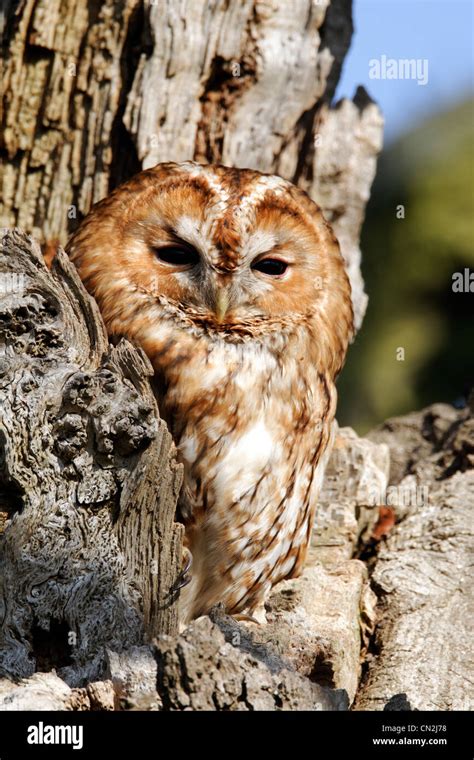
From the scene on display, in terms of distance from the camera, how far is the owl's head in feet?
8.81

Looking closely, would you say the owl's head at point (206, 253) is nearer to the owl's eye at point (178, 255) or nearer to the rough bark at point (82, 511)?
the owl's eye at point (178, 255)

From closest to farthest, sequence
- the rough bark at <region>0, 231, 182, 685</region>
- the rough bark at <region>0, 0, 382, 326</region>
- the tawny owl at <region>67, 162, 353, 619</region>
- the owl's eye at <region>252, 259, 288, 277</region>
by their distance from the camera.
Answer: the rough bark at <region>0, 231, 182, 685</region> < the tawny owl at <region>67, 162, 353, 619</region> < the owl's eye at <region>252, 259, 288, 277</region> < the rough bark at <region>0, 0, 382, 326</region>

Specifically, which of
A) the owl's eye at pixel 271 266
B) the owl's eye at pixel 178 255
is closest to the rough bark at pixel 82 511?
the owl's eye at pixel 178 255

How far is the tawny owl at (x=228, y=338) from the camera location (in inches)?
105

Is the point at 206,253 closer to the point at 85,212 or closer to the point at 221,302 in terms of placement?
the point at 221,302

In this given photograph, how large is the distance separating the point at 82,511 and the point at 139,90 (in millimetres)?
1857

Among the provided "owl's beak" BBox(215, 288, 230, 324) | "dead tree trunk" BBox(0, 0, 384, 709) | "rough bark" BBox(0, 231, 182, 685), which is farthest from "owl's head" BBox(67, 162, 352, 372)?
"rough bark" BBox(0, 231, 182, 685)

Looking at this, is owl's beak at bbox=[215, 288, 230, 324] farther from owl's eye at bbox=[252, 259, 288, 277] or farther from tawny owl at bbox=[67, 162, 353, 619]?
owl's eye at bbox=[252, 259, 288, 277]

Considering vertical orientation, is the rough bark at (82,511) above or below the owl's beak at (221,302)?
below

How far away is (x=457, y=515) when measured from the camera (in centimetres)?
330

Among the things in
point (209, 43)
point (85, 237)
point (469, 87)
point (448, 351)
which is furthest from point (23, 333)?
point (469, 87)

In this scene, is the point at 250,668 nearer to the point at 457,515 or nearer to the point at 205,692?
the point at 205,692

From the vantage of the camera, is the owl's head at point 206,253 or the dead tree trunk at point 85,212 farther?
the owl's head at point 206,253
